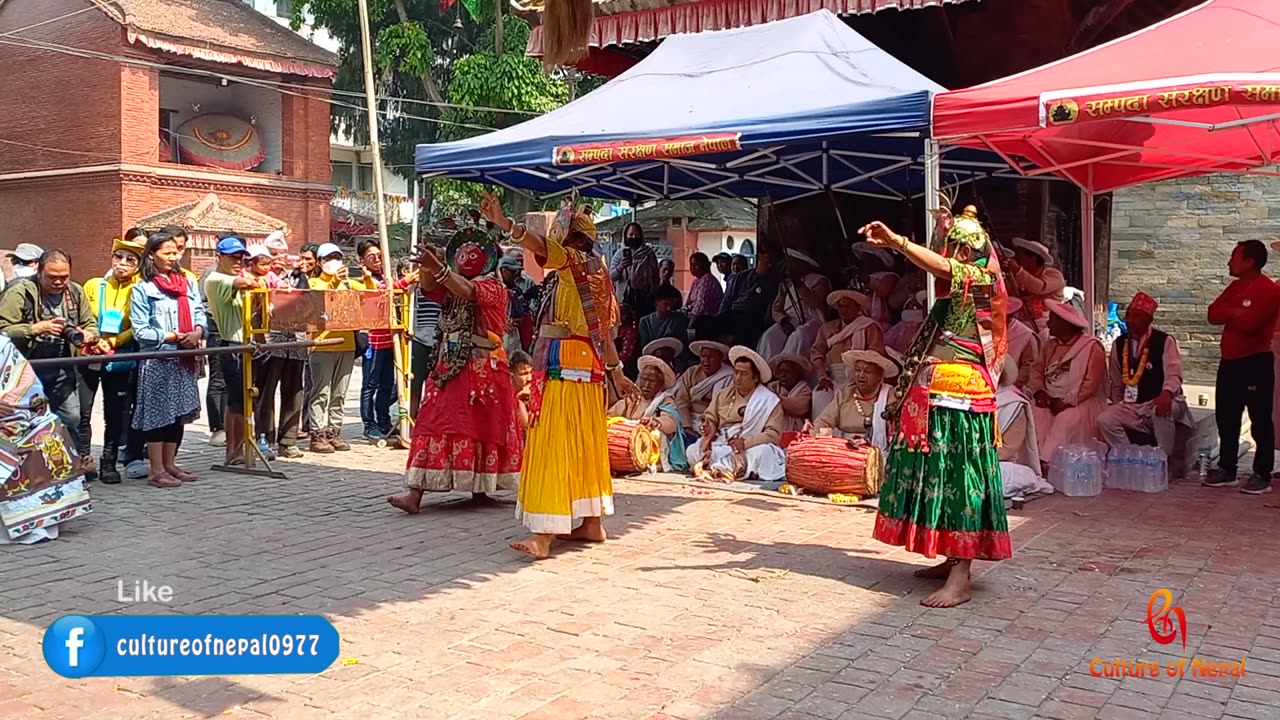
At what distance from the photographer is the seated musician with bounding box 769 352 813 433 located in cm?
824

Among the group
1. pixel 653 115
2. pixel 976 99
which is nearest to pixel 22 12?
pixel 653 115

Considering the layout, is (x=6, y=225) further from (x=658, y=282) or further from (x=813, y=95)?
(x=813, y=95)

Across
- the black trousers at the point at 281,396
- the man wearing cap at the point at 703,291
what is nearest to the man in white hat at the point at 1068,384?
the man wearing cap at the point at 703,291

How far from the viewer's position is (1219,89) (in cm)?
568

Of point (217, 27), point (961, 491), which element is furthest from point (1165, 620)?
point (217, 27)

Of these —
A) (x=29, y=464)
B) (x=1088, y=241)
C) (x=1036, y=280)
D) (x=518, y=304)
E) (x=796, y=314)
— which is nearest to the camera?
(x=29, y=464)

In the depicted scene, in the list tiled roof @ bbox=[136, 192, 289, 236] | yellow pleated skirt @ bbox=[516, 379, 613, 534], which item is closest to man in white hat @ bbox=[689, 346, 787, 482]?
yellow pleated skirt @ bbox=[516, 379, 613, 534]

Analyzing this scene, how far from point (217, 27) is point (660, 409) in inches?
788

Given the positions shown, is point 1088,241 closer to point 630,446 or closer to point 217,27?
point 630,446

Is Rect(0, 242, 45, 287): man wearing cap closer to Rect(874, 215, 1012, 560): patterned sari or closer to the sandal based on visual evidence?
the sandal

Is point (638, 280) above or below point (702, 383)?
above

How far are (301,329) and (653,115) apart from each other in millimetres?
3140

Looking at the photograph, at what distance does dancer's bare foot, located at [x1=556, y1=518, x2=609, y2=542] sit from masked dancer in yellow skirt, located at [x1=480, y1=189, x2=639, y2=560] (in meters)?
0.32

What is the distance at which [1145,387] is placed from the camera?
8125 mm
